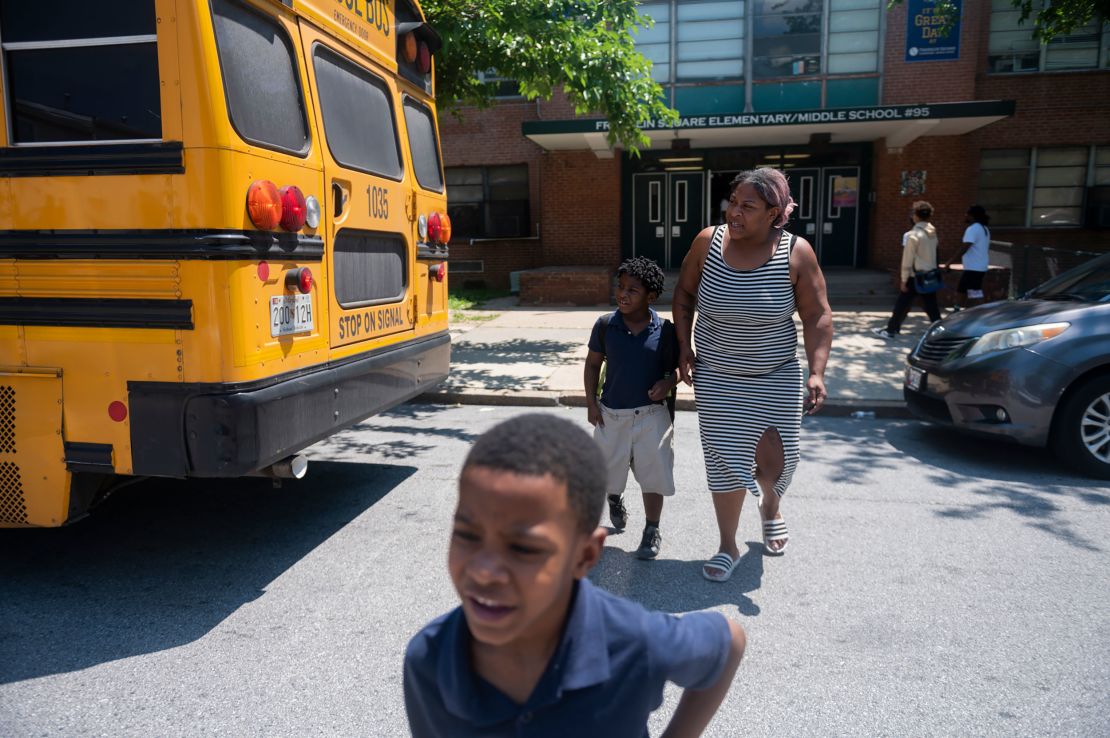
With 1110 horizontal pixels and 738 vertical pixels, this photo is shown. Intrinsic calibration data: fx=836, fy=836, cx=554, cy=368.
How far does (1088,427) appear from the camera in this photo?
5.68 meters

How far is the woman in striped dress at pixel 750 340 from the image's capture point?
378 cm

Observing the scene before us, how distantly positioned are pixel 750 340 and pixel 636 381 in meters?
0.59

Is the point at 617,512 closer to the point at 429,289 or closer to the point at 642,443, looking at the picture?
the point at 642,443

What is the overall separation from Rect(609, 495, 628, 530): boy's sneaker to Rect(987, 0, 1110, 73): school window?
1700 cm

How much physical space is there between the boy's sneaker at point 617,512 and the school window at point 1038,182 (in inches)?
641

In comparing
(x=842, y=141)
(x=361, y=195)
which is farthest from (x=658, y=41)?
(x=361, y=195)

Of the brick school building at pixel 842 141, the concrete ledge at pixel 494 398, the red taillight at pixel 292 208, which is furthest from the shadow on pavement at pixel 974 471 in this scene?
the brick school building at pixel 842 141

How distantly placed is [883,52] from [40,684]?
59.3 ft

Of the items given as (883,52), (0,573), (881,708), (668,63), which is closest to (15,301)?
(0,573)

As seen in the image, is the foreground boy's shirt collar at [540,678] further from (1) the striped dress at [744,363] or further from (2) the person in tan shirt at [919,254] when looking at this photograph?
(2) the person in tan shirt at [919,254]

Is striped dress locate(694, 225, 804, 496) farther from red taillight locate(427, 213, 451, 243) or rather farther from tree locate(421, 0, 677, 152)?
tree locate(421, 0, 677, 152)

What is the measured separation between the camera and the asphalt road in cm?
295

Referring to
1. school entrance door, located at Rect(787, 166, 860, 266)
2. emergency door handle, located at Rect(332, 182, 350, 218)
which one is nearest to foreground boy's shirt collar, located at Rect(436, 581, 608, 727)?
emergency door handle, located at Rect(332, 182, 350, 218)

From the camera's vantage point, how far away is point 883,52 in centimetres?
1706
